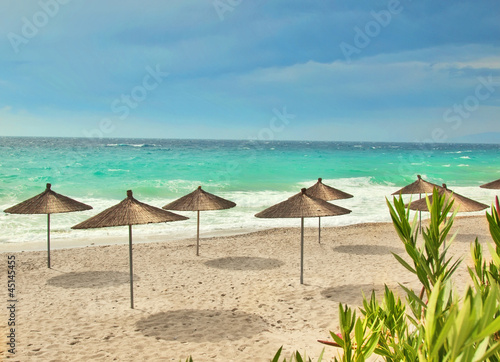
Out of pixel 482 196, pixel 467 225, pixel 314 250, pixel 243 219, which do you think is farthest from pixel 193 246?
pixel 482 196

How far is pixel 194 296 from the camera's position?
795cm

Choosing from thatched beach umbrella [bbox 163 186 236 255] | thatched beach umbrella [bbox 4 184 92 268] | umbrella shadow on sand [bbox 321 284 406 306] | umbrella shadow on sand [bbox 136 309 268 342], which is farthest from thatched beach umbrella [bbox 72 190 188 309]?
umbrella shadow on sand [bbox 321 284 406 306]

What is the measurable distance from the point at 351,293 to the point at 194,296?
291 cm

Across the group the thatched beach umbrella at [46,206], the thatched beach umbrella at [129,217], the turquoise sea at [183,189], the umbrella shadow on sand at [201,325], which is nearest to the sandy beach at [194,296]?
the umbrella shadow on sand at [201,325]

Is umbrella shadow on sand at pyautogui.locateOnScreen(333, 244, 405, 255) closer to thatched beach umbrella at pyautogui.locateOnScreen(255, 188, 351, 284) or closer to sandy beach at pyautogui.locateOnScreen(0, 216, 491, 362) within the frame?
sandy beach at pyautogui.locateOnScreen(0, 216, 491, 362)

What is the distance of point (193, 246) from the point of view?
12234 millimetres

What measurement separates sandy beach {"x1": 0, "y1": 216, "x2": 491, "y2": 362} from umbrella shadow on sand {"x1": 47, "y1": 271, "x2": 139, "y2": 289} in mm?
40

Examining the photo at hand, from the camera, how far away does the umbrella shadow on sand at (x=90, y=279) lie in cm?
867

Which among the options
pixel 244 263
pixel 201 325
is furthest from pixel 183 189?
pixel 201 325

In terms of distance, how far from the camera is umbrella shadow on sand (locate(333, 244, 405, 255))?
37.4 feet

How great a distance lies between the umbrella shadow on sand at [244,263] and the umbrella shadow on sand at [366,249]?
2197 mm

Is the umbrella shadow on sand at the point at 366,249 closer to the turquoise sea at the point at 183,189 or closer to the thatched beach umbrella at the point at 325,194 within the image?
the thatched beach umbrella at the point at 325,194

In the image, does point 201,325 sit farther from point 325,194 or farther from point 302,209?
point 325,194

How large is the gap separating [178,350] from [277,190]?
2388 centimetres
